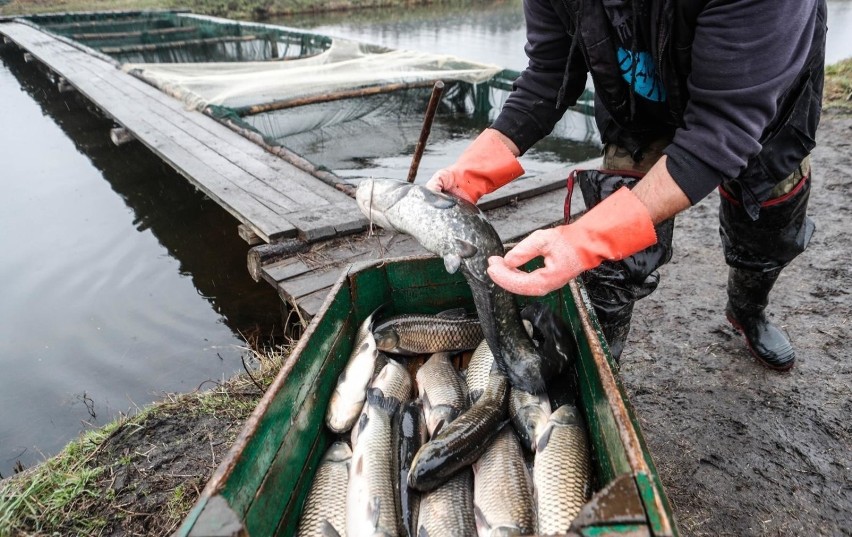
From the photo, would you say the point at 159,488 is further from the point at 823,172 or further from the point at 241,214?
the point at 823,172

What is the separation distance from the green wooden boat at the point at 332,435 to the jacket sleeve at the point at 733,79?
0.77 meters

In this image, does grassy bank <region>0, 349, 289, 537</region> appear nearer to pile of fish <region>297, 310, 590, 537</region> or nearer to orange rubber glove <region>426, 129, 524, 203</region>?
pile of fish <region>297, 310, 590, 537</region>

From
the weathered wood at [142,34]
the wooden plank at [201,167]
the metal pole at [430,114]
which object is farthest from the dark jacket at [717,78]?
the weathered wood at [142,34]

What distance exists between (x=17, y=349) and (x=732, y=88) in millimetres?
6086

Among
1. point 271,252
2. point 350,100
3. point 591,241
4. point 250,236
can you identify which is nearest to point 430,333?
point 591,241

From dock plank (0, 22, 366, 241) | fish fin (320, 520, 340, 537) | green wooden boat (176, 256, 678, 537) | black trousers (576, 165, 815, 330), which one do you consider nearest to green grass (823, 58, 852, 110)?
black trousers (576, 165, 815, 330)

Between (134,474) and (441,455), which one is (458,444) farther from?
(134,474)

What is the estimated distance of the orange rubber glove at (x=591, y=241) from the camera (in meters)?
1.99

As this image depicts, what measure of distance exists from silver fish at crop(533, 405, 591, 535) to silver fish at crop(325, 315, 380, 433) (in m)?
0.84

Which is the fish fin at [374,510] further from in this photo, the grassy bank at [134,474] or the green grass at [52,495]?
the green grass at [52,495]

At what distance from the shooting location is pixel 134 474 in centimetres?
306

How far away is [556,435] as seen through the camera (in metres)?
2.20

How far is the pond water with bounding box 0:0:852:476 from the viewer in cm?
459

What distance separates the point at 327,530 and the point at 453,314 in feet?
4.64
